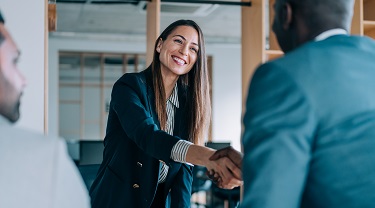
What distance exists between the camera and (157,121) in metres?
1.93

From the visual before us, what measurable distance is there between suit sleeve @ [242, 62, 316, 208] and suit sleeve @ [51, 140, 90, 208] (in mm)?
295

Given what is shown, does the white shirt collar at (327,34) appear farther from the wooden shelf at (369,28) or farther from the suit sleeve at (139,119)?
the wooden shelf at (369,28)

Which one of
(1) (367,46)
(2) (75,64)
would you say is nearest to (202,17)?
(2) (75,64)

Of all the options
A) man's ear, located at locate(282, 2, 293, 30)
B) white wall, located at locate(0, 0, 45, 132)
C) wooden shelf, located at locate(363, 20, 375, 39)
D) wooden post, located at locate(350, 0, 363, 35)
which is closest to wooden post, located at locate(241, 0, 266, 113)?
wooden post, located at locate(350, 0, 363, 35)

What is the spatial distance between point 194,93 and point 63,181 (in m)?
1.47

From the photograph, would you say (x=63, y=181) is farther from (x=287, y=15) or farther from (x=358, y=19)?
(x=358, y=19)

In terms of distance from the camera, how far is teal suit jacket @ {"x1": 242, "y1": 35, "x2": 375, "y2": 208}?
2.64ft

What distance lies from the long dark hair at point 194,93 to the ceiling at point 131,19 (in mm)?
5686

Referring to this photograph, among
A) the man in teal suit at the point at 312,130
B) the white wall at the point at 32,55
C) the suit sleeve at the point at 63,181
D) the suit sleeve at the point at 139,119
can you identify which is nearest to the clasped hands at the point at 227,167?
the suit sleeve at the point at 139,119

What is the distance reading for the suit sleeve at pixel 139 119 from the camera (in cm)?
147

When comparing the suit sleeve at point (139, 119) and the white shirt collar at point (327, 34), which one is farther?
the suit sleeve at point (139, 119)

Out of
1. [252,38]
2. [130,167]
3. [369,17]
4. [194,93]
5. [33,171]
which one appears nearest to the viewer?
[33,171]

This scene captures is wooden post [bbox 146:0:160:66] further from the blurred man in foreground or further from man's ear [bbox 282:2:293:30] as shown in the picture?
the blurred man in foreground

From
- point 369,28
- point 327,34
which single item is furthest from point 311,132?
point 369,28
